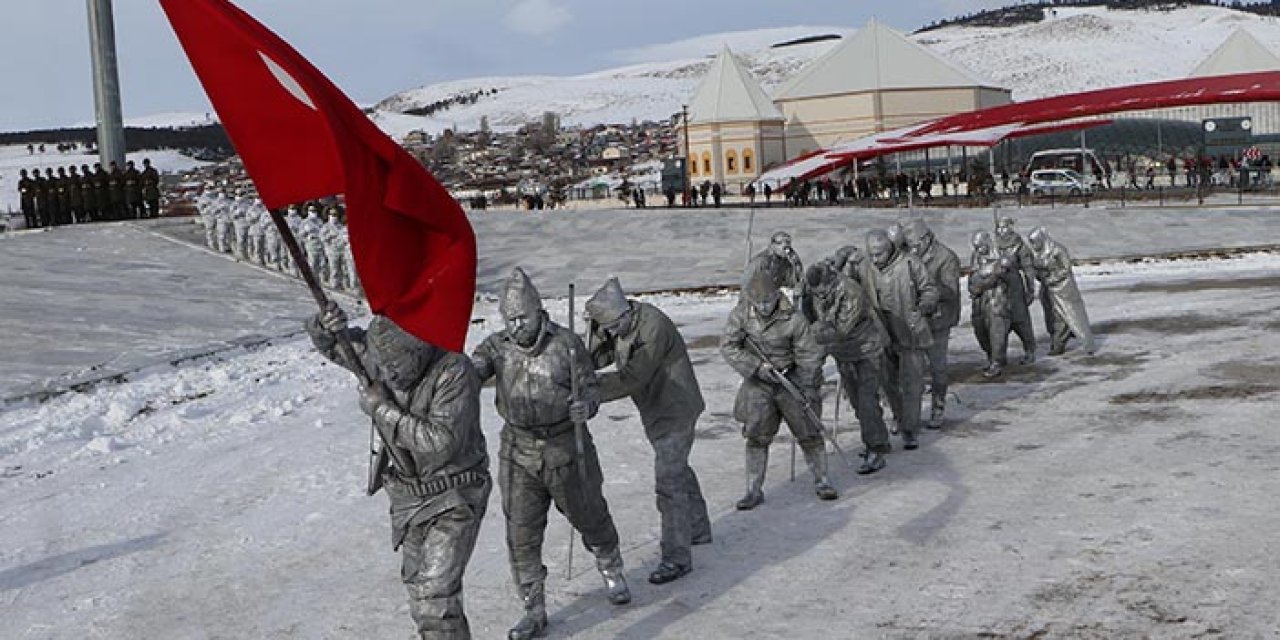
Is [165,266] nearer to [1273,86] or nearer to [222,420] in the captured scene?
[222,420]

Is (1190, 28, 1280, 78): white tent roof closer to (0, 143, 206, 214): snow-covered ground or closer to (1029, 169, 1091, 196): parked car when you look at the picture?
(1029, 169, 1091, 196): parked car

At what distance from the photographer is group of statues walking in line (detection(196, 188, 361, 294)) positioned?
85.5ft

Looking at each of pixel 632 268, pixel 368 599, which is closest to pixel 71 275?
pixel 632 268

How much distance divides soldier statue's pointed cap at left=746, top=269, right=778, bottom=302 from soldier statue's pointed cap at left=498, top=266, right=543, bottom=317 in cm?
252

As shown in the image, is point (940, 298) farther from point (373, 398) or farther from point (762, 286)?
point (373, 398)

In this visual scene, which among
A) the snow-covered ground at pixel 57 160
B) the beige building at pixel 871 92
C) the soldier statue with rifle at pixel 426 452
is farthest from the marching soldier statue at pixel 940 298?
the snow-covered ground at pixel 57 160

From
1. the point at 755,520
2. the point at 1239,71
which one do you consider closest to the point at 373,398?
the point at 755,520

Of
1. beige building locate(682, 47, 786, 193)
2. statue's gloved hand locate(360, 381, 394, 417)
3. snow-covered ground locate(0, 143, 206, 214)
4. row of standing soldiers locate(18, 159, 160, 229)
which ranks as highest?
snow-covered ground locate(0, 143, 206, 214)

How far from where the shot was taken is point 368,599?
768cm

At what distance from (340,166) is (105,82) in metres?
37.4

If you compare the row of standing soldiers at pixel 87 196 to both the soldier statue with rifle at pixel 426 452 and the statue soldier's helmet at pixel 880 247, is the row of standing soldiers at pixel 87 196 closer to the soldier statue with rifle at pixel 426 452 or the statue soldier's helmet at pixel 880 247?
the statue soldier's helmet at pixel 880 247

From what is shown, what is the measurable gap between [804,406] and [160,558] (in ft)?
14.7

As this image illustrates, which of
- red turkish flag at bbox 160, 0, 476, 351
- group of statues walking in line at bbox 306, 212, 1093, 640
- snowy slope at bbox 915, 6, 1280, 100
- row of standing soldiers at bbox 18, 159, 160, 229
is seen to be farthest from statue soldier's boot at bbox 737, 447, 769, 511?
snowy slope at bbox 915, 6, 1280, 100

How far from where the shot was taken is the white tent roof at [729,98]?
2672 inches
